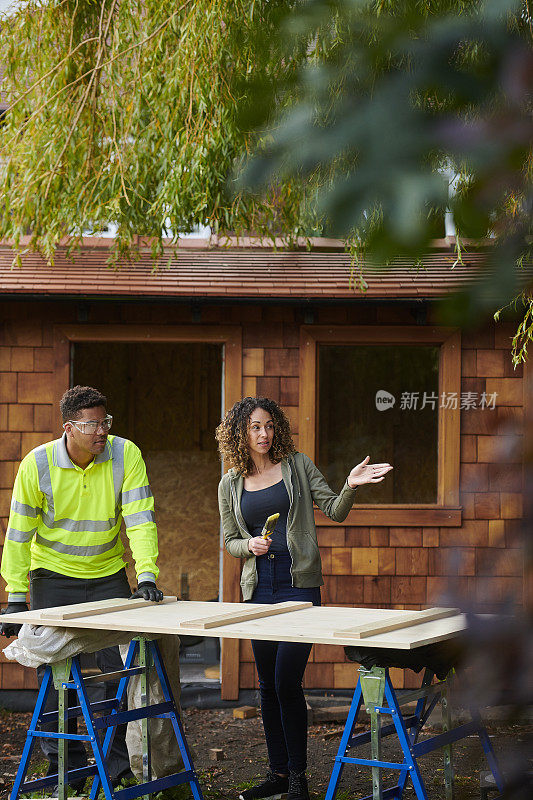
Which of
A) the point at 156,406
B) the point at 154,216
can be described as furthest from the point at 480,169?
the point at 156,406

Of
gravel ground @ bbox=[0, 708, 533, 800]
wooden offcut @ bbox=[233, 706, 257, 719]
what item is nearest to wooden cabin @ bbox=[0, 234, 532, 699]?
wooden offcut @ bbox=[233, 706, 257, 719]

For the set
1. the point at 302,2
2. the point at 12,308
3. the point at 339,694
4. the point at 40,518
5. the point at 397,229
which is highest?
the point at 12,308

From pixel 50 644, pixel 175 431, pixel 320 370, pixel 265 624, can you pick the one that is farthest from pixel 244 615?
pixel 175 431

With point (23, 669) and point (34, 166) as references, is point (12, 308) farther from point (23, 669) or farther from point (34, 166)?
point (23, 669)

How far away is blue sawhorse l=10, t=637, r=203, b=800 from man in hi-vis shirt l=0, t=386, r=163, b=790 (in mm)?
365

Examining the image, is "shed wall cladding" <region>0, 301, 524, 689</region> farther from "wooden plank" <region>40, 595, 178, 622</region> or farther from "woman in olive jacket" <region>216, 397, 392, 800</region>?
"wooden plank" <region>40, 595, 178, 622</region>

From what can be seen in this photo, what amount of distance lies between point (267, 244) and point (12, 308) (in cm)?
205

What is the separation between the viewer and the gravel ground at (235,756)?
5.42 metres

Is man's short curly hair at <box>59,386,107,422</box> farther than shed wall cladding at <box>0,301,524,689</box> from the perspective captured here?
No

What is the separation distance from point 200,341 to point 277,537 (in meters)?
2.56

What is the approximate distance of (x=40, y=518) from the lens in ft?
16.9

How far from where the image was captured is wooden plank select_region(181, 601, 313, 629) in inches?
165

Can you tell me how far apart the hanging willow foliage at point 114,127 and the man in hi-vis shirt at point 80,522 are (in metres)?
1.93

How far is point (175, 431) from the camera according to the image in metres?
9.59
